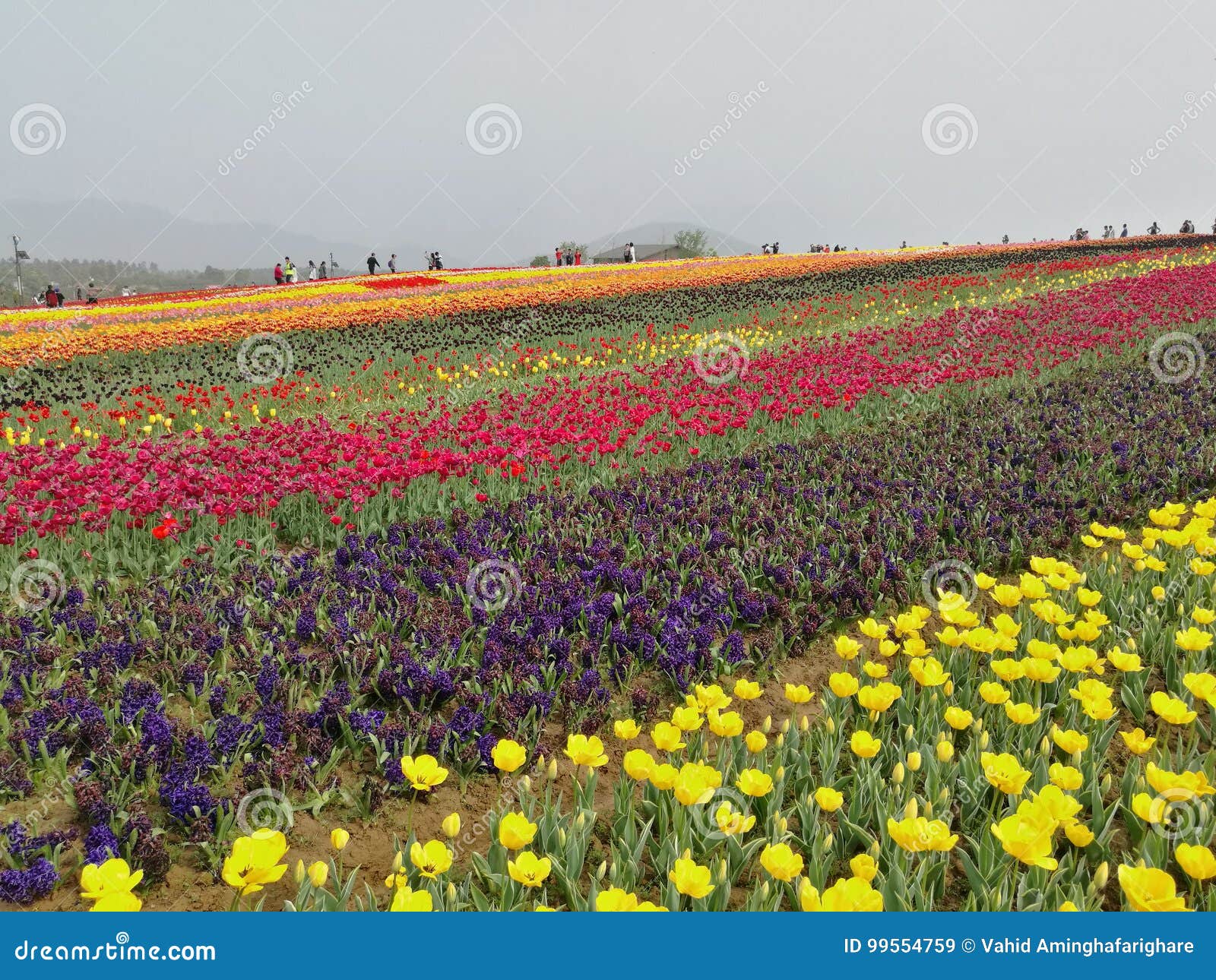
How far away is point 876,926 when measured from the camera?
2.12m

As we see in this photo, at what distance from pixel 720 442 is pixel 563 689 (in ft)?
17.3

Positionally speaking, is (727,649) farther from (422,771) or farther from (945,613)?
(422,771)

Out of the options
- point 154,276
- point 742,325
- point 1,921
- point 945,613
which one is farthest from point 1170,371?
point 154,276

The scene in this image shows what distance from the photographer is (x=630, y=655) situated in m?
4.29
